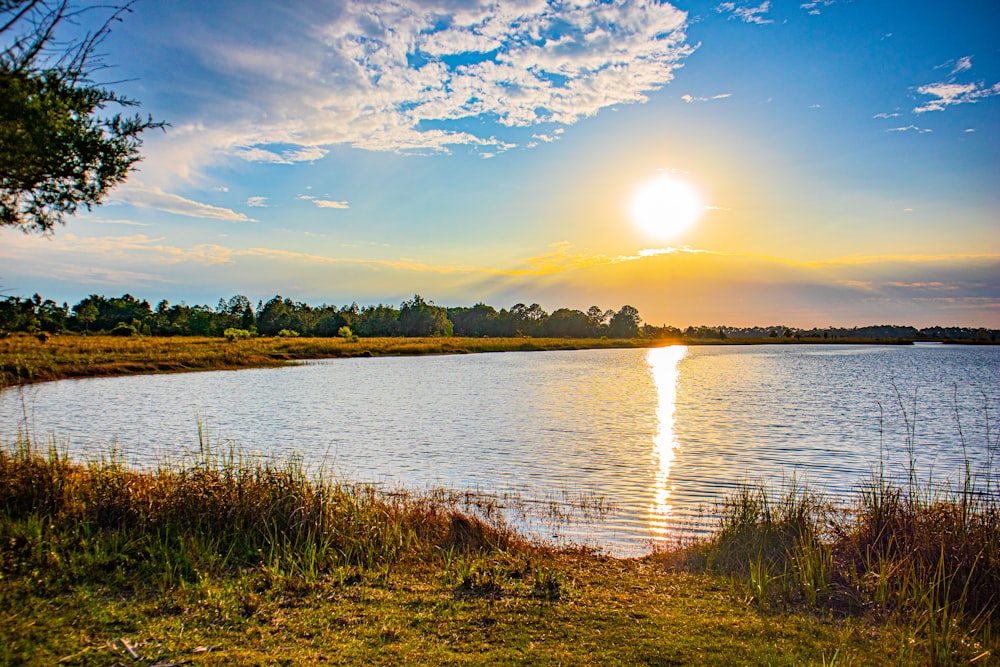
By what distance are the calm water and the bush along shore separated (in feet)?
8.35

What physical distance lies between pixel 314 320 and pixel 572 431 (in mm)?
136736

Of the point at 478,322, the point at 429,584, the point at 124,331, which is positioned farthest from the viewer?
the point at 478,322

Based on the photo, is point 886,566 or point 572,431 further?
point 572,431

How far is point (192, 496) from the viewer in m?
9.02

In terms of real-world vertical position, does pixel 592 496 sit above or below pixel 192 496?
below

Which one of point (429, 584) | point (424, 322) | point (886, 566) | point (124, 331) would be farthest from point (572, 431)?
point (424, 322)

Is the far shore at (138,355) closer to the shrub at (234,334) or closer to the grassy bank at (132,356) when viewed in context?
the grassy bank at (132,356)

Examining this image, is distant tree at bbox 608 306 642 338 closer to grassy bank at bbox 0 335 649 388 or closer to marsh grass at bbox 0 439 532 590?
grassy bank at bbox 0 335 649 388

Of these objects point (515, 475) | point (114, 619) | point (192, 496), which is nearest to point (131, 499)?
point (192, 496)

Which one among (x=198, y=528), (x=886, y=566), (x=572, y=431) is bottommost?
(x=572, y=431)

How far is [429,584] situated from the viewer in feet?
23.6

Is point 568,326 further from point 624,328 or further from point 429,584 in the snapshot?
point 429,584

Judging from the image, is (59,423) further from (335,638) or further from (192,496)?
(335,638)

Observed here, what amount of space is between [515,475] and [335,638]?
10.1 meters
